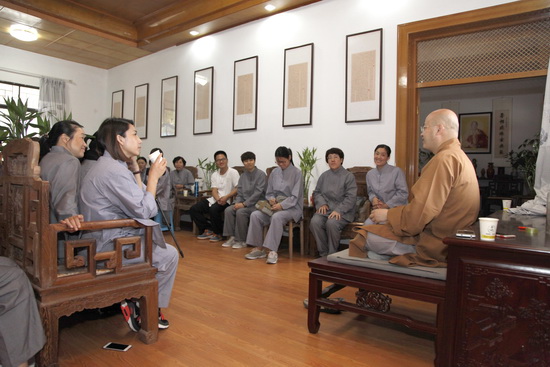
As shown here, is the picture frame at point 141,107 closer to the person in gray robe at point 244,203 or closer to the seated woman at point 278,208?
the person in gray robe at point 244,203

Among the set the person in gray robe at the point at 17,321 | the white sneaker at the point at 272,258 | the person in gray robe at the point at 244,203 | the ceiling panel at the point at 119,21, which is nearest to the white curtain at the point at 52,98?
the ceiling panel at the point at 119,21

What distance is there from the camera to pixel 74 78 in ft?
25.6

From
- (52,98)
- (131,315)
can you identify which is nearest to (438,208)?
(131,315)

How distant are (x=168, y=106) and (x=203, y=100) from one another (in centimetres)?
97

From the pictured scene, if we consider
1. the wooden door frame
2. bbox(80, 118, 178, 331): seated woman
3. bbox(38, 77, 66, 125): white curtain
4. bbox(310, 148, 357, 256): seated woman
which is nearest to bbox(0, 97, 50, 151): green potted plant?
bbox(80, 118, 178, 331): seated woman

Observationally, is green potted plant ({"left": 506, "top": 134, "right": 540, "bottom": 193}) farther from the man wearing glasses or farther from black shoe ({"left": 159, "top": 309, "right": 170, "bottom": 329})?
black shoe ({"left": 159, "top": 309, "right": 170, "bottom": 329})

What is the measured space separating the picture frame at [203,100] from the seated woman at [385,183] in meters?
3.10

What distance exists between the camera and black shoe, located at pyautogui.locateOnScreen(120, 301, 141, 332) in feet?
6.93

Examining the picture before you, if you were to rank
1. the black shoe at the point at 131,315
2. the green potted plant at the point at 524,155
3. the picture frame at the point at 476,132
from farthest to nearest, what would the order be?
the picture frame at the point at 476,132, the green potted plant at the point at 524,155, the black shoe at the point at 131,315

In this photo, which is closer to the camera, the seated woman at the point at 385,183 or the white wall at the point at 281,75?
the seated woman at the point at 385,183

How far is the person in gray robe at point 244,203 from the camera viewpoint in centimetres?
475

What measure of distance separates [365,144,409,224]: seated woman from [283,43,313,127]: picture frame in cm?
123

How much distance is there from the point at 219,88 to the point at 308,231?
2971 mm

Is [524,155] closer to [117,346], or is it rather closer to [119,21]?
[117,346]
